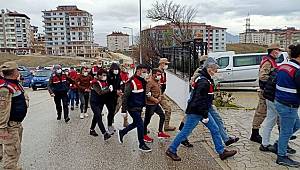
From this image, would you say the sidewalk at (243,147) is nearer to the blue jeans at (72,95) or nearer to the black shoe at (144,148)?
Result: the black shoe at (144,148)

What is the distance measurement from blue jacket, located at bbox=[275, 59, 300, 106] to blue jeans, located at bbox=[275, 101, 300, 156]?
0.11 m

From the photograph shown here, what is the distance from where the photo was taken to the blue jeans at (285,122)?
15.3 ft

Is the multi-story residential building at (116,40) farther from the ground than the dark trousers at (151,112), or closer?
farther from the ground

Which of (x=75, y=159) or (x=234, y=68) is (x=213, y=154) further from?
(x=234, y=68)

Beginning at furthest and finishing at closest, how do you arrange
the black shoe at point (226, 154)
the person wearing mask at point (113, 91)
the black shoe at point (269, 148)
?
the person wearing mask at point (113, 91)
the black shoe at point (269, 148)
the black shoe at point (226, 154)

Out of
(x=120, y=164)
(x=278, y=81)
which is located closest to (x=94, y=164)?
(x=120, y=164)

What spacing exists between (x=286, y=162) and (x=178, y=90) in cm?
615

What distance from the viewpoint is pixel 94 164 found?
523 cm

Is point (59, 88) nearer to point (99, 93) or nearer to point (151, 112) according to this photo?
point (99, 93)

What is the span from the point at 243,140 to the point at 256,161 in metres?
1.14

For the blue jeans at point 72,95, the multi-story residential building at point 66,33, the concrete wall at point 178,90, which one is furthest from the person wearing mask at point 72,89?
the multi-story residential building at point 66,33

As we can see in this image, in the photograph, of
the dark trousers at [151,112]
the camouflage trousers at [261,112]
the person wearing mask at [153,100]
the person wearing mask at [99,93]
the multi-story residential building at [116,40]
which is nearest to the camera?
the camouflage trousers at [261,112]

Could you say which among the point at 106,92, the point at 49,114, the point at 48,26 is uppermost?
the point at 48,26

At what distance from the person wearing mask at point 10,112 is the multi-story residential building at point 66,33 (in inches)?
4097
